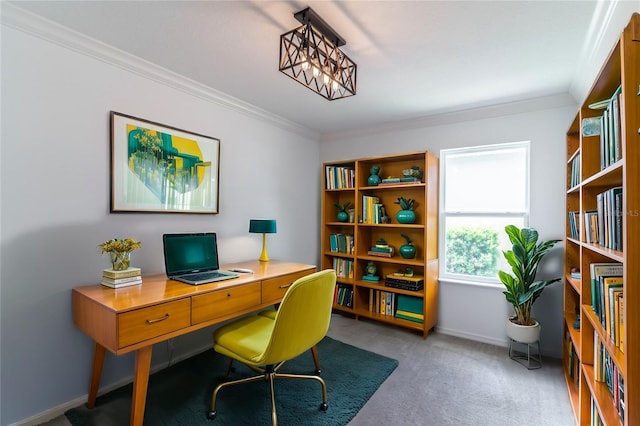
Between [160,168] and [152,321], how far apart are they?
1216 mm

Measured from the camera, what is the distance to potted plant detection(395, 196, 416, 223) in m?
3.18

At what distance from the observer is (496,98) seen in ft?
9.02

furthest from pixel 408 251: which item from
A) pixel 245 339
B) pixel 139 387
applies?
pixel 139 387

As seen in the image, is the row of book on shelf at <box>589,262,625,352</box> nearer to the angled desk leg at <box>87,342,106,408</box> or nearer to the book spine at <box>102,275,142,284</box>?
the book spine at <box>102,275,142,284</box>

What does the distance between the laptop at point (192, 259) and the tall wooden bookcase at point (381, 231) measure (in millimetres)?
1685

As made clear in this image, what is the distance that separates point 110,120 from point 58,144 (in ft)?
1.12

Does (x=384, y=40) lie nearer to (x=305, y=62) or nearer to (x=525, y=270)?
(x=305, y=62)

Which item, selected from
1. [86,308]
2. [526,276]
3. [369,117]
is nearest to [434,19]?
[369,117]

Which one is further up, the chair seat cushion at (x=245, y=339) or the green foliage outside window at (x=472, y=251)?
the green foliage outside window at (x=472, y=251)

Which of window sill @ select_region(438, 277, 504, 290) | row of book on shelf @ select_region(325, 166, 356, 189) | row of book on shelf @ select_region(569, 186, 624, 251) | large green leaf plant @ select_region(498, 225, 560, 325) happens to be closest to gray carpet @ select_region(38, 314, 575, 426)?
large green leaf plant @ select_region(498, 225, 560, 325)

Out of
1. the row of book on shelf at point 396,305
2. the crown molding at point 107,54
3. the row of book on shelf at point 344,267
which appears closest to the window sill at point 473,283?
the row of book on shelf at point 396,305

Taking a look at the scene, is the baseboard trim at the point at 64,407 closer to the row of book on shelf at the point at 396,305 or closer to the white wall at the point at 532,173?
the row of book on shelf at the point at 396,305

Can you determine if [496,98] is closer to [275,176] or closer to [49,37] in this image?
[275,176]

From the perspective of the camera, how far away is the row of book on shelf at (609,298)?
3.76 ft
